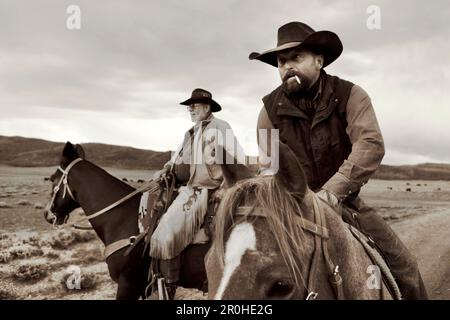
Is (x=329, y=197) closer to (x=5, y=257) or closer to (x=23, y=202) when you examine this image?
(x=5, y=257)

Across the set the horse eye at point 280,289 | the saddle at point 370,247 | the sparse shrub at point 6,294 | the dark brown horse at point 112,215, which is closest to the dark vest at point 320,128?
the saddle at point 370,247

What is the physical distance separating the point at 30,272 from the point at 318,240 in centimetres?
945

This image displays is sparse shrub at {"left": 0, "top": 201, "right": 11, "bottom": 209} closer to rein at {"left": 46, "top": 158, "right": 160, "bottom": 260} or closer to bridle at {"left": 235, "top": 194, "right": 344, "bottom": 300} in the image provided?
rein at {"left": 46, "top": 158, "right": 160, "bottom": 260}

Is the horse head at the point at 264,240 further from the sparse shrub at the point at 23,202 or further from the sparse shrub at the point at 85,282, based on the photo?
the sparse shrub at the point at 23,202

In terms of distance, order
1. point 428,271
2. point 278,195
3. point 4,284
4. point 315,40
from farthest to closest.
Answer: point 4,284
point 428,271
point 315,40
point 278,195

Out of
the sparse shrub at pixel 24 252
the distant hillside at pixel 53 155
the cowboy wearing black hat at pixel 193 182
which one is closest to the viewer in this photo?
the cowboy wearing black hat at pixel 193 182

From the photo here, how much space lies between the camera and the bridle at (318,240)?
1835 mm

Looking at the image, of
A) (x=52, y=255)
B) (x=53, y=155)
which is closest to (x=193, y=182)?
(x=52, y=255)

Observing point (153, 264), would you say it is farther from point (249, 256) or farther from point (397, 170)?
point (397, 170)

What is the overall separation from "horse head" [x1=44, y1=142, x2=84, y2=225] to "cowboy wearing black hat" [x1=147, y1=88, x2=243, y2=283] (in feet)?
5.31
